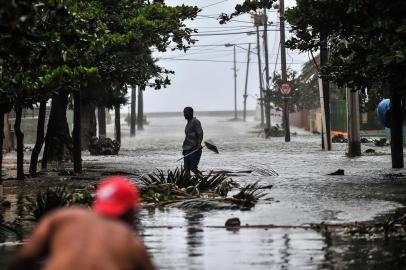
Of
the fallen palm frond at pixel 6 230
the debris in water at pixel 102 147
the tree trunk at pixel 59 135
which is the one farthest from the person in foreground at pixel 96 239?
the debris in water at pixel 102 147

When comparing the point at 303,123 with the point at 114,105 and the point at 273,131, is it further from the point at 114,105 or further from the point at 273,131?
the point at 114,105

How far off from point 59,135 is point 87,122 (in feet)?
28.0

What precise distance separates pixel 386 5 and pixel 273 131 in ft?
137

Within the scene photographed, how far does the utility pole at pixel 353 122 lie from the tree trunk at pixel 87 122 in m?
11.9

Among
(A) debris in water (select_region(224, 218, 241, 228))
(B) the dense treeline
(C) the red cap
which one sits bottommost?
(A) debris in water (select_region(224, 218, 241, 228))

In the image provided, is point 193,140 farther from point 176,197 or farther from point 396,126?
point 396,126

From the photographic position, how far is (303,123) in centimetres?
7619

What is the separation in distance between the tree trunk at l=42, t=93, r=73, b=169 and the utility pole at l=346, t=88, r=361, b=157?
32.9ft

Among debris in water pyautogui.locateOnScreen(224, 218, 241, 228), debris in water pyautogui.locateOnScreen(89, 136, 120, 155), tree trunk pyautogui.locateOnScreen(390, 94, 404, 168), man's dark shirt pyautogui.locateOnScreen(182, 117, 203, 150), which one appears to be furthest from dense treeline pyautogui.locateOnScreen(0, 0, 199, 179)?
tree trunk pyautogui.locateOnScreen(390, 94, 404, 168)

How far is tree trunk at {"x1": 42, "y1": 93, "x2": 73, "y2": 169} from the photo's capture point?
2688 centimetres

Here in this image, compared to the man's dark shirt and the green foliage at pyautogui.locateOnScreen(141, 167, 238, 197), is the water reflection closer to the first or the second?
the green foliage at pyautogui.locateOnScreen(141, 167, 238, 197)

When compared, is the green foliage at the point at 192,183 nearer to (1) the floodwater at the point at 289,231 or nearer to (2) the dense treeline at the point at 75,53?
(1) the floodwater at the point at 289,231

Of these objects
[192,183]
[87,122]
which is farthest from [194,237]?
A: [87,122]

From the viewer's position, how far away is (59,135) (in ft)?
91.0
